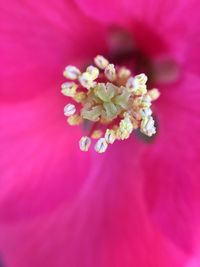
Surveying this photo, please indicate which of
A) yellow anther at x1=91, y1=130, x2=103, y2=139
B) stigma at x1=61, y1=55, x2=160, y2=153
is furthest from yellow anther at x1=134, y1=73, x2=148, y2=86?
yellow anther at x1=91, y1=130, x2=103, y2=139

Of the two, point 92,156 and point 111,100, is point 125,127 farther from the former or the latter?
point 92,156

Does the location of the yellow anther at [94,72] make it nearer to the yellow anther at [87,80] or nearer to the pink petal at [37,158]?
the yellow anther at [87,80]

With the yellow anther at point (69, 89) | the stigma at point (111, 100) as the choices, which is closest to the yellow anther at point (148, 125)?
the stigma at point (111, 100)

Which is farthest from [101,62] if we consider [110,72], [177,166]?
[177,166]

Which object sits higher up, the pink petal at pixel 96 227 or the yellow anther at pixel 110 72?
the yellow anther at pixel 110 72

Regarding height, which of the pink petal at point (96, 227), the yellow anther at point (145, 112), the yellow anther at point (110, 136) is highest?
the yellow anther at point (145, 112)
